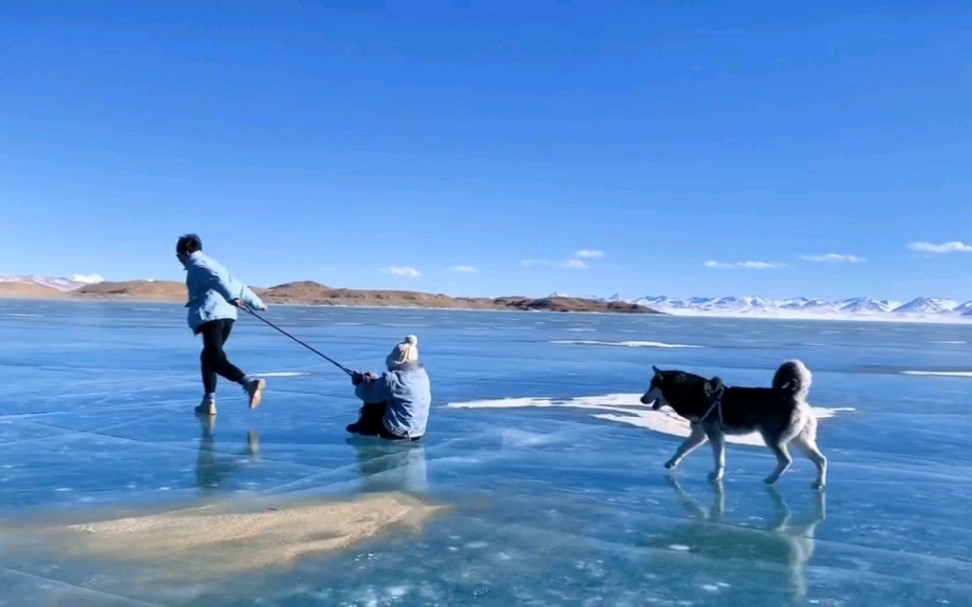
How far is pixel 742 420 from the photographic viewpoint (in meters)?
6.20

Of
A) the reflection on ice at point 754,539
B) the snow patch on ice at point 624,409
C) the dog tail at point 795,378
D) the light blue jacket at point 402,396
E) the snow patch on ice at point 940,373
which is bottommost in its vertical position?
the reflection on ice at point 754,539

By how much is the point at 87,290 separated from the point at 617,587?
15388cm

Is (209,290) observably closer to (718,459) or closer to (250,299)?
(250,299)

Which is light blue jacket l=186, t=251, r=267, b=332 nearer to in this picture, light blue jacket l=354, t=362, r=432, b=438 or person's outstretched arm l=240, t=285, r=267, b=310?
person's outstretched arm l=240, t=285, r=267, b=310

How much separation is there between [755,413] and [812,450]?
1.51 feet

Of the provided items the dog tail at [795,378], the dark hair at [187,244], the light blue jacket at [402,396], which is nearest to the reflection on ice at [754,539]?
the dog tail at [795,378]

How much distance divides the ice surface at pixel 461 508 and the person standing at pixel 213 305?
0.47 metres

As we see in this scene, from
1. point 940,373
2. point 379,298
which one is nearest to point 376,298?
point 379,298

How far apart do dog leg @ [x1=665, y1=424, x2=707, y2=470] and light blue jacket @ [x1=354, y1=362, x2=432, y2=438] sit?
2.19m

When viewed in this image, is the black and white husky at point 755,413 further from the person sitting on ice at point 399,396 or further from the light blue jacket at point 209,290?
the light blue jacket at point 209,290

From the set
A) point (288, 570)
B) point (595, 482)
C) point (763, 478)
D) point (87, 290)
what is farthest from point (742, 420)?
point (87, 290)

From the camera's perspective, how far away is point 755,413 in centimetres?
614

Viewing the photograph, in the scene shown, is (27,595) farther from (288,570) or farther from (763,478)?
(763,478)

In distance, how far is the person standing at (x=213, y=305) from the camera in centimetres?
823
